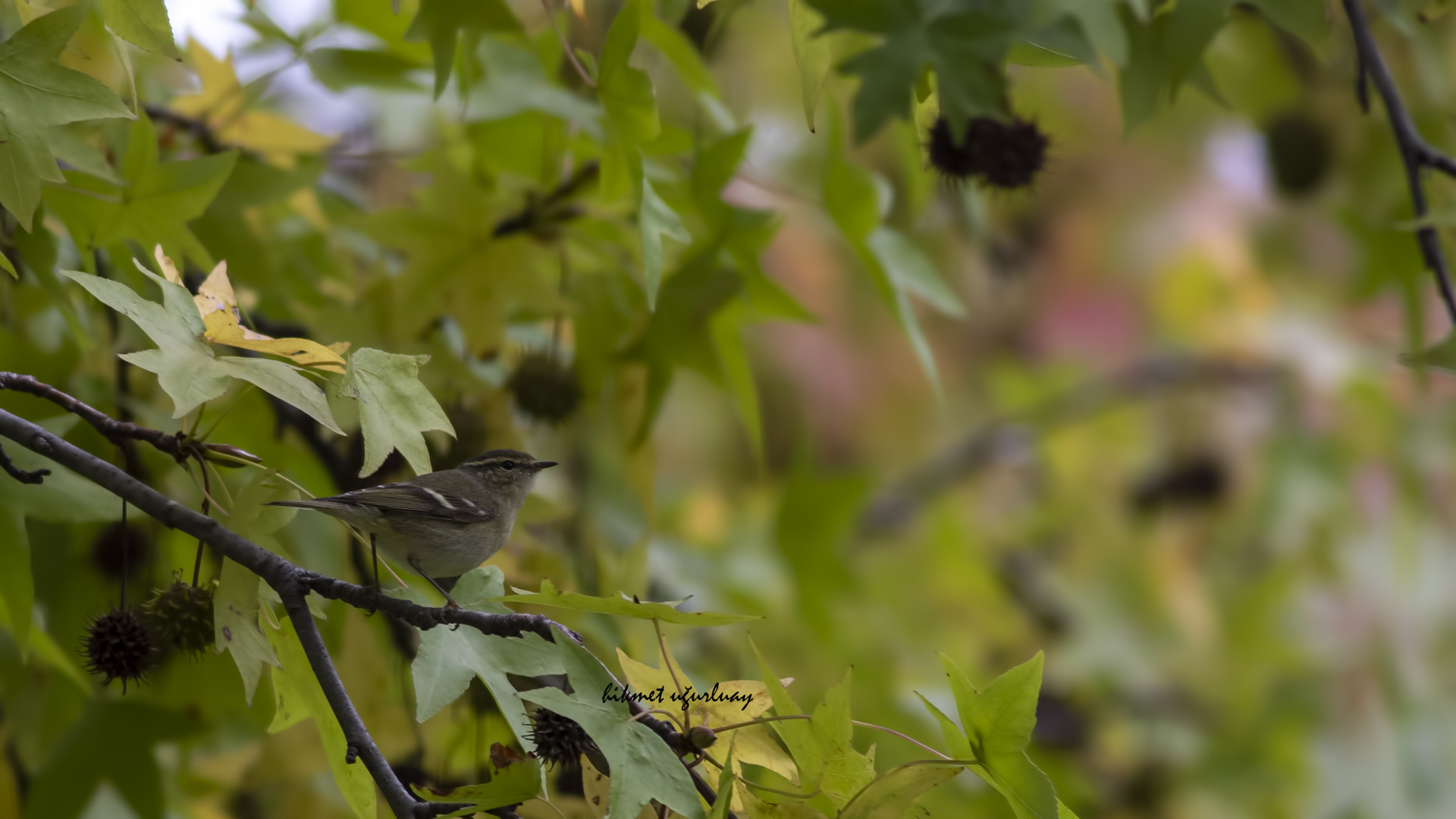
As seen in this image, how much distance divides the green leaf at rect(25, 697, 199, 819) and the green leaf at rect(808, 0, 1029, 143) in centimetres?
190

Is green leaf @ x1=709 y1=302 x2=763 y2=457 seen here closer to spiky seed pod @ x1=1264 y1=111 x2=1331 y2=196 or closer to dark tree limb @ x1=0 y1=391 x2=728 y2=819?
dark tree limb @ x1=0 y1=391 x2=728 y2=819

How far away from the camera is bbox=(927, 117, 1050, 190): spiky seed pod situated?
7.27ft

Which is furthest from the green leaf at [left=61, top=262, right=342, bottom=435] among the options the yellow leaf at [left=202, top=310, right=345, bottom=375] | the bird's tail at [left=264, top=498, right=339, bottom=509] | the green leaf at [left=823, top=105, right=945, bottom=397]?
the green leaf at [left=823, top=105, right=945, bottom=397]

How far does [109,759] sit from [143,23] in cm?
145

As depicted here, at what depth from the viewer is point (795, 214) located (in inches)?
255

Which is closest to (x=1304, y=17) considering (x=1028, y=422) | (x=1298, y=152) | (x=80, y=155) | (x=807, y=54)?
(x=807, y=54)

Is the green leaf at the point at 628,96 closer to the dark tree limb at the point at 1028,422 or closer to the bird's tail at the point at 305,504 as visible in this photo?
the bird's tail at the point at 305,504

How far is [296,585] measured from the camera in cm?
139

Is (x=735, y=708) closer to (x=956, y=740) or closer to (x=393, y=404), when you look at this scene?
(x=956, y=740)

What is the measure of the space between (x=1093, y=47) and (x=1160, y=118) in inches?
194

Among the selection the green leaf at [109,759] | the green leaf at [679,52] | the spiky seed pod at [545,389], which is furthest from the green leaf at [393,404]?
the green leaf at [109,759]

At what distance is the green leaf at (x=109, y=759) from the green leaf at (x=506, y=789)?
1.16 m

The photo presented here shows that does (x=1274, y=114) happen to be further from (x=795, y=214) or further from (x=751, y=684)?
(x=751, y=684)

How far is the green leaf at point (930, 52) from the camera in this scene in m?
1.28
